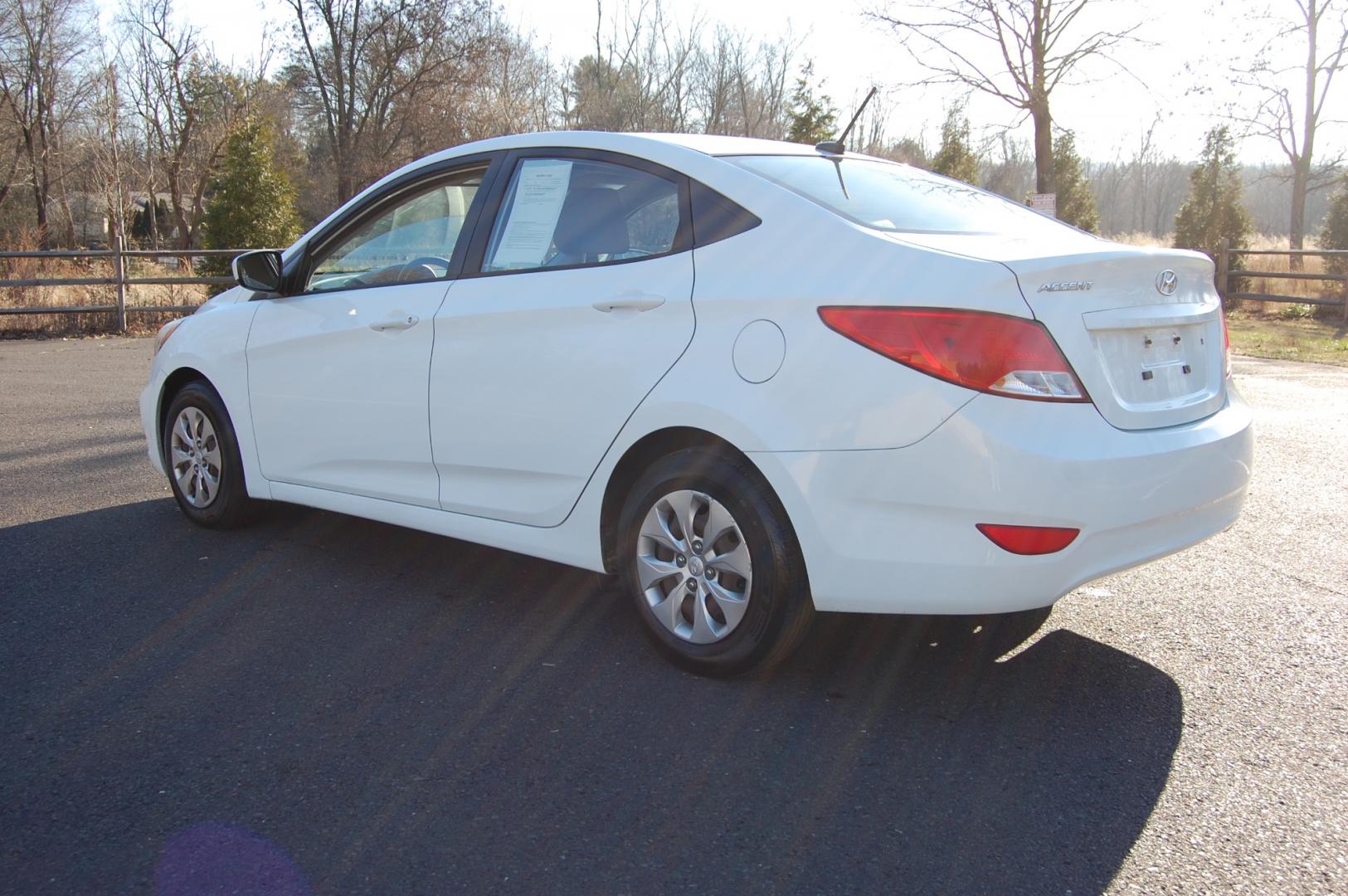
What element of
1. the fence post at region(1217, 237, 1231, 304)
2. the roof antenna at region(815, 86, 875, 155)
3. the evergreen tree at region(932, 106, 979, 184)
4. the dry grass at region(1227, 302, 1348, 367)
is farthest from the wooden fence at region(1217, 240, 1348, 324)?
the roof antenna at region(815, 86, 875, 155)

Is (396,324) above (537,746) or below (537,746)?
above

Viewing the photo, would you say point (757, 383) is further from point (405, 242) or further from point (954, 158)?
point (954, 158)

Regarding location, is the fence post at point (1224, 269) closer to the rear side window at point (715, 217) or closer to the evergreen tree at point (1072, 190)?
the evergreen tree at point (1072, 190)

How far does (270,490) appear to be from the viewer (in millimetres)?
4867

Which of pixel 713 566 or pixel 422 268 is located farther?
pixel 422 268

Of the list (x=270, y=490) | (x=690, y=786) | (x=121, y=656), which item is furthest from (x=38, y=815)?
(x=270, y=490)

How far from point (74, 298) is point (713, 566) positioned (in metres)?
17.8

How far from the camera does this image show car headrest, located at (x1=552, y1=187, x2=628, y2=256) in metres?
3.70

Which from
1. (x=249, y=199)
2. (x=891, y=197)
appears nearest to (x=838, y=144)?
(x=891, y=197)

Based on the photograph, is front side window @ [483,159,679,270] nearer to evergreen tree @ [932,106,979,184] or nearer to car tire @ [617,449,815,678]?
car tire @ [617,449,815,678]

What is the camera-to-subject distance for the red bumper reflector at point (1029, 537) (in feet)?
9.41

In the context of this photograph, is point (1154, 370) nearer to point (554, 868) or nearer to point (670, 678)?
point (670, 678)

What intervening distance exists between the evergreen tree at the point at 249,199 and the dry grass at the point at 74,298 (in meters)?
3.86

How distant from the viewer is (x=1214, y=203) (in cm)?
2712
